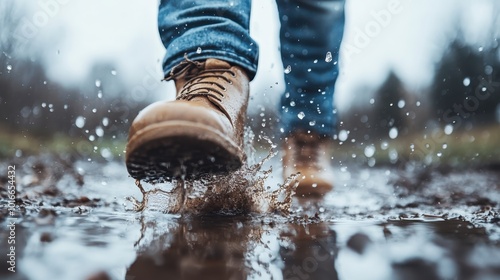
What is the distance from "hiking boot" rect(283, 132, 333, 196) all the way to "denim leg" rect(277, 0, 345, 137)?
44 millimetres

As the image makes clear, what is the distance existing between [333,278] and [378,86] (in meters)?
10.1

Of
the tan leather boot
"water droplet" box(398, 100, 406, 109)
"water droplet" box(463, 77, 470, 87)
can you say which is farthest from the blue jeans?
"water droplet" box(398, 100, 406, 109)

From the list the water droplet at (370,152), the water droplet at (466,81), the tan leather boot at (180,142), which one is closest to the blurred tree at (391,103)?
the water droplet at (370,152)

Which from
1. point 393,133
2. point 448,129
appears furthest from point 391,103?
point 448,129

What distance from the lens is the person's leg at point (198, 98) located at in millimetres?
1114

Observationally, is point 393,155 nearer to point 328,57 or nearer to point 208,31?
point 328,57

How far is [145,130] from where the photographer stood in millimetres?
1109

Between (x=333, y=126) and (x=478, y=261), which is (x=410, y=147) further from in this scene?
(x=478, y=261)

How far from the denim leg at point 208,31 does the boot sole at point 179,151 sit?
1.59 feet

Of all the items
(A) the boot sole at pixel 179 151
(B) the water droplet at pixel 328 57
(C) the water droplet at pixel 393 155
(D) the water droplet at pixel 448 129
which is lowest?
(A) the boot sole at pixel 179 151

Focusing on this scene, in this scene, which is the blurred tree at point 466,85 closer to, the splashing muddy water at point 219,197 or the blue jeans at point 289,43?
the blue jeans at point 289,43

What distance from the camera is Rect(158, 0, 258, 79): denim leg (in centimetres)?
155

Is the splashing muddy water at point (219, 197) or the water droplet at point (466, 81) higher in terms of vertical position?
the water droplet at point (466, 81)

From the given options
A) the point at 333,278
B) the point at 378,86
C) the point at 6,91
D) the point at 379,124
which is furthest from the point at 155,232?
the point at 379,124
